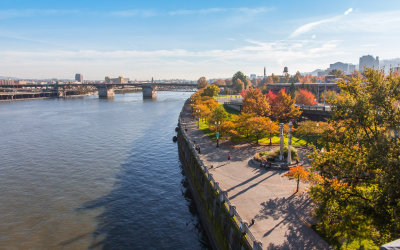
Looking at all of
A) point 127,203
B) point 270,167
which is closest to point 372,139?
point 270,167

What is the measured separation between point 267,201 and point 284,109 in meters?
39.1

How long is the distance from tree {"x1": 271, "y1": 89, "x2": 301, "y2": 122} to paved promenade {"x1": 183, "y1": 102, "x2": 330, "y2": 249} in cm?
2172

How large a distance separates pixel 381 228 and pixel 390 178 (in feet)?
8.45

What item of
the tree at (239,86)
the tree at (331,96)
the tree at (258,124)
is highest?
the tree at (239,86)

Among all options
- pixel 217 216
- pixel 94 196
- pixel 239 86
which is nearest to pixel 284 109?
pixel 217 216

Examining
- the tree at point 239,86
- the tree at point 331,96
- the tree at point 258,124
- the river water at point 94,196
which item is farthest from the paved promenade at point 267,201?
the tree at point 239,86

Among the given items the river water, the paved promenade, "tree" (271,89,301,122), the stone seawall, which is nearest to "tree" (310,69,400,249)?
the paved promenade

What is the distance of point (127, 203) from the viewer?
32719 mm

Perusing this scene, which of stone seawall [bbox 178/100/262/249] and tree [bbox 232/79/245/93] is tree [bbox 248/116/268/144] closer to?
stone seawall [bbox 178/100/262/249]

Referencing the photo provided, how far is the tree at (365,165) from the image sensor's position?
41.6 feet

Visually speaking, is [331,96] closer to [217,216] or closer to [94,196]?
[217,216]

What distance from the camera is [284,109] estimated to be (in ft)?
194

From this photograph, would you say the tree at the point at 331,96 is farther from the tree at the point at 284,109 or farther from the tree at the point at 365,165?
the tree at the point at 284,109

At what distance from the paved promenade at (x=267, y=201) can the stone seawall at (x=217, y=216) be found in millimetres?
1199
